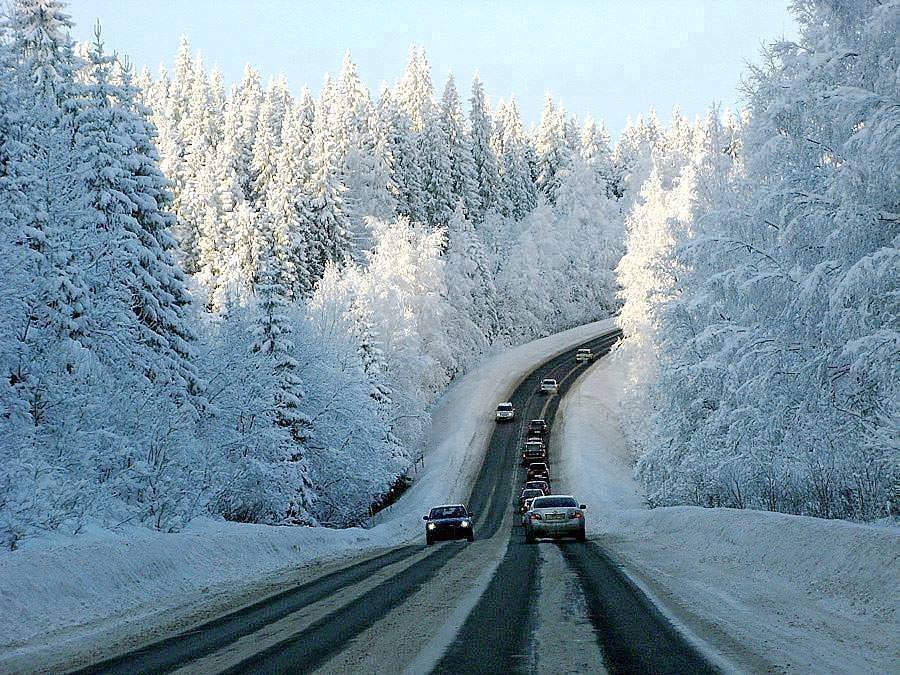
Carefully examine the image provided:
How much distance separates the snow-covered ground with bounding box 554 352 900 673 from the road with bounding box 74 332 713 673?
23.3 inches

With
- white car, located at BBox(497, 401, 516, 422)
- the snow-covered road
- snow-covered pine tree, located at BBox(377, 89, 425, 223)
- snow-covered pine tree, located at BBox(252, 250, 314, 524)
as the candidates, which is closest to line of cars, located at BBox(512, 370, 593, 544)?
white car, located at BBox(497, 401, 516, 422)

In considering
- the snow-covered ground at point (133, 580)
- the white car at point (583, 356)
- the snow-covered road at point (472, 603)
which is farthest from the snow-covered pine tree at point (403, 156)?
the snow-covered road at point (472, 603)

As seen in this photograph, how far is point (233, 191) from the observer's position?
3553 inches

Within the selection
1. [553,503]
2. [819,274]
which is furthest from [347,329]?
[819,274]

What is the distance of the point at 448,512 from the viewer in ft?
118

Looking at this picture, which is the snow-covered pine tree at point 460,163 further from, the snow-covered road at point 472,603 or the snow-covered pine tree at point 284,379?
the snow-covered road at point 472,603

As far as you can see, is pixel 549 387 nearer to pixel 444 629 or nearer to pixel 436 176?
pixel 436 176

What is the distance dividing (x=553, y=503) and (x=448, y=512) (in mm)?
6400

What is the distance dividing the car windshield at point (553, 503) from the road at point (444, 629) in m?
11.2

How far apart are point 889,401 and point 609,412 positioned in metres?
62.9

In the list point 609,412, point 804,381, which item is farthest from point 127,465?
point 609,412

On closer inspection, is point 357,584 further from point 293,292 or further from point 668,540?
point 293,292

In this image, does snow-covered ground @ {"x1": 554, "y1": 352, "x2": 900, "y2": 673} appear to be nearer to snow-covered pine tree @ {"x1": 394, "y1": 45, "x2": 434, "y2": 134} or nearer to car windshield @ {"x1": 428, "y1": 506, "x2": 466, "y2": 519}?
car windshield @ {"x1": 428, "y1": 506, "x2": 466, "y2": 519}

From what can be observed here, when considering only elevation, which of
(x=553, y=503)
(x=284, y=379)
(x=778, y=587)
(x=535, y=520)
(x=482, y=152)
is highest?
(x=482, y=152)
